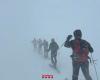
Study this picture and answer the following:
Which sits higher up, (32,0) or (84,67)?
(32,0)

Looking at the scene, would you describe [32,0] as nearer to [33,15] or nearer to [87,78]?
[33,15]

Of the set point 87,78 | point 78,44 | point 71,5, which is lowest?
point 87,78

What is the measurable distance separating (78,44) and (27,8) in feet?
350

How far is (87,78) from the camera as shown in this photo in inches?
382

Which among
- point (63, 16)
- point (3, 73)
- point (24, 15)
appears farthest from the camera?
point (24, 15)

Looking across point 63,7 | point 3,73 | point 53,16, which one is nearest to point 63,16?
point 53,16

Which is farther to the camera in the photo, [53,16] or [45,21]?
[53,16]

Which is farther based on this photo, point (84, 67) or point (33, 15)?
point (33, 15)

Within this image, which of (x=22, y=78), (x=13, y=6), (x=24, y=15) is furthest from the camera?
(x=13, y=6)

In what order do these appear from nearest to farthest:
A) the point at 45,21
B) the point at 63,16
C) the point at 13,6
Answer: the point at 45,21
the point at 63,16
the point at 13,6

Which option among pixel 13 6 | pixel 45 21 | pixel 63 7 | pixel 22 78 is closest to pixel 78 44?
pixel 22 78

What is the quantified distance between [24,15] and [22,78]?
90.3 m

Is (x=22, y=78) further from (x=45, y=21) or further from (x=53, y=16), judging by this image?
(x=53, y=16)

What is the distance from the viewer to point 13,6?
123688 mm
